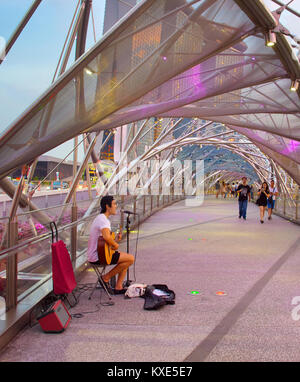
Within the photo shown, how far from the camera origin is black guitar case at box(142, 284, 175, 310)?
16.6ft

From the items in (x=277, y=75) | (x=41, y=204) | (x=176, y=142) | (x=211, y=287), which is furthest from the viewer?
(x=176, y=142)

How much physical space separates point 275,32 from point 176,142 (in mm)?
28230

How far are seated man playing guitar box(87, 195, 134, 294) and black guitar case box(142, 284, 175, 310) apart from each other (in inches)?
18.9

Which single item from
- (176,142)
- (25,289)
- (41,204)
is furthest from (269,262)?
(176,142)

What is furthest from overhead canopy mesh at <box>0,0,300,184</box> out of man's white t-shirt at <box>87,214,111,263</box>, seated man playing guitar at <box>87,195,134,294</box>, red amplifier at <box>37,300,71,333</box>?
red amplifier at <box>37,300,71,333</box>

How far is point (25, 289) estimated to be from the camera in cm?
482

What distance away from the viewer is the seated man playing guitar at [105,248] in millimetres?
5543

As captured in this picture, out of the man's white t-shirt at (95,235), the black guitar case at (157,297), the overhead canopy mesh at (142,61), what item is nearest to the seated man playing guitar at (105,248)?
the man's white t-shirt at (95,235)

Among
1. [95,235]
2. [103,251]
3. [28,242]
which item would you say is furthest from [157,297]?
[28,242]

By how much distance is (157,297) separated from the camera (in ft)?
17.2

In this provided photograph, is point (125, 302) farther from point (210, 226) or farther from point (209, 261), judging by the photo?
point (210, 226)

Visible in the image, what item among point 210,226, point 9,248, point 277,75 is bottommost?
point 210,226

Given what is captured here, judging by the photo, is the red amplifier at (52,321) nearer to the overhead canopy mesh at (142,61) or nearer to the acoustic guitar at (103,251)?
the acoustic guitar at (103,251)

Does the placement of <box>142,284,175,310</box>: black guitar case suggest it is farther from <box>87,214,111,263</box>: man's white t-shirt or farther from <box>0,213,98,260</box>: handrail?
<box>0,213,98,260</box>: handrail
